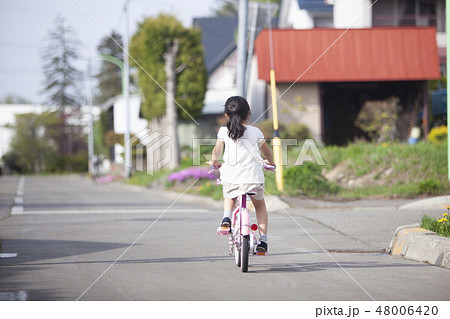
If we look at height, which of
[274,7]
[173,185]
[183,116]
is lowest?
[173,185]

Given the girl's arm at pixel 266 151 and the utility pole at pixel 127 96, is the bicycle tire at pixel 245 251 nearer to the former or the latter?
the girl's arm at pixel 266 151

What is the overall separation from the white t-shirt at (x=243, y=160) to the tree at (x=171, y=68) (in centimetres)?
2493

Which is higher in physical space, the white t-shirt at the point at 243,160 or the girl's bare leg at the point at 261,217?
the white t-shirt at the point at 243,160

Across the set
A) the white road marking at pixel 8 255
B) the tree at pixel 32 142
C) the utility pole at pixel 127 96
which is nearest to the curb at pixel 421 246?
the white road marking at pixel 8 255

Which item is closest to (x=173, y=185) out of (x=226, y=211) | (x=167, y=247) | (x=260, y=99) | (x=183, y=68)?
(x=260, y=99)

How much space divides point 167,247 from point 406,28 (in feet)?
66.6

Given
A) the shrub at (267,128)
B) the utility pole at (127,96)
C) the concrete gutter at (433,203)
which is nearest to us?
the concrete gutter at (433,203)

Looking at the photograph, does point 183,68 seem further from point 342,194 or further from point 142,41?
point 342,194

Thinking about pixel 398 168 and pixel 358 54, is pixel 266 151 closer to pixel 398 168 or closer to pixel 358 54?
pixel 398 168

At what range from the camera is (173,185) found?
25.7 meters

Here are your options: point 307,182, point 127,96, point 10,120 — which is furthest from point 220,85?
point 10,120

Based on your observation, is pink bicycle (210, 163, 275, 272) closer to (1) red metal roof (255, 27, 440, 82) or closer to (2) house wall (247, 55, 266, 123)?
(1) red metal roof (255, 27, 440, 82)

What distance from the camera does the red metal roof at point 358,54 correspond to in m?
27.1

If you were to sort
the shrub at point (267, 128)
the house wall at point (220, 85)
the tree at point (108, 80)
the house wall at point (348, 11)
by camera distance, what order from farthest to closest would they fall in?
the tree at point (108, 80)
the house wall at point (220, 85)
the house wall at point (348, 11)
the shrub at point (267, 128)
